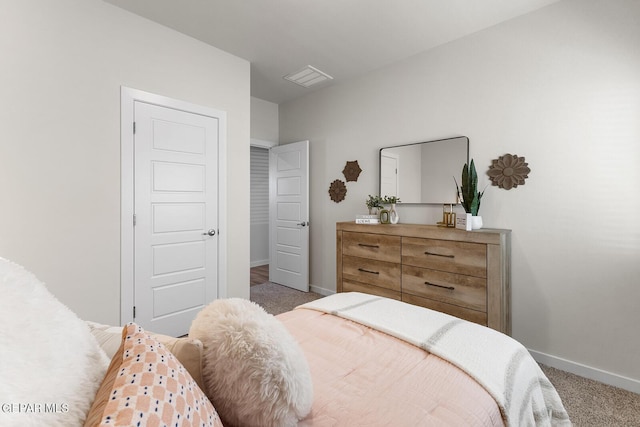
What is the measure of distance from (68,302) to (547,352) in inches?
148

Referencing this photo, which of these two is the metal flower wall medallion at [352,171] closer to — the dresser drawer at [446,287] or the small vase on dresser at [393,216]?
the small vase on dresser at [393,216]

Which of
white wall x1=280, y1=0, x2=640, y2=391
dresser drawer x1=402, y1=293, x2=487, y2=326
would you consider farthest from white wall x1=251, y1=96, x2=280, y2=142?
dresser drawer x1=402, y1=293, x2=487, y2=326

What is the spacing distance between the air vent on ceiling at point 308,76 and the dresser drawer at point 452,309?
8.83 ft

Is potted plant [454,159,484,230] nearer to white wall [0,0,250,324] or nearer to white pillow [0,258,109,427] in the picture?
white pillow [0,258,109,427]

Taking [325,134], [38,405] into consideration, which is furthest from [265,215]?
[38,405]

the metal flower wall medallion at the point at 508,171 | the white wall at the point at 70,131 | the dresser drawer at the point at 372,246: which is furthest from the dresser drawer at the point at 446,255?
the white wall at the point at 70,131

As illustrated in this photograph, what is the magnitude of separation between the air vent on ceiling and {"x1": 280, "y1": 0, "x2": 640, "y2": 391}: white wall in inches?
45.1

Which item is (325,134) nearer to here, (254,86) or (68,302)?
(254,86)

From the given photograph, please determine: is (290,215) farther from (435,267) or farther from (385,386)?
(385,386)

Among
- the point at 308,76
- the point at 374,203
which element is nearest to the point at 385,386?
the point at 374,203

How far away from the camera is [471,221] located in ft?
8.07

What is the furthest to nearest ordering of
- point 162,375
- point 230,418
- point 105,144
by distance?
point 105,144 < point 230,418 < point 162,375

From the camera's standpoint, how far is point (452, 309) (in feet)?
7.72

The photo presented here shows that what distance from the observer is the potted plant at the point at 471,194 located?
98.5 inches
